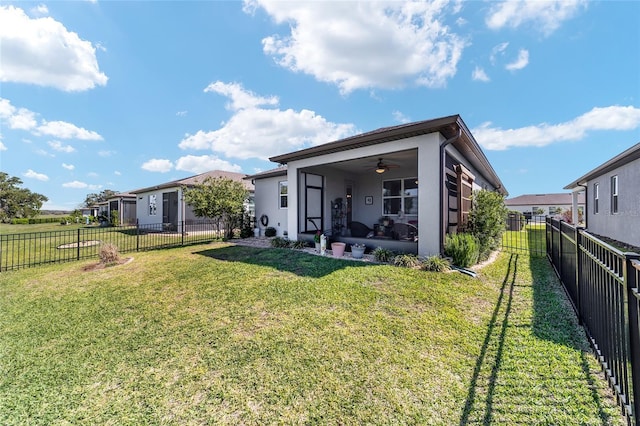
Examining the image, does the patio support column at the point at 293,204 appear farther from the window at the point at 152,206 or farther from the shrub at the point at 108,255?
the window at the point at 152,206

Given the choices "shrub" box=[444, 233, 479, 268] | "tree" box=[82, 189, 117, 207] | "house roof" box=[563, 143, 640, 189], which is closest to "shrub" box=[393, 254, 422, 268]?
"shrub" box=[444, 233, 479, 268]

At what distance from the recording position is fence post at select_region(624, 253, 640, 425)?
5.21 feet

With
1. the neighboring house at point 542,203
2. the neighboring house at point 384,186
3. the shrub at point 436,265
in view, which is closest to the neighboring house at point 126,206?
the neighboring house at point 384,186

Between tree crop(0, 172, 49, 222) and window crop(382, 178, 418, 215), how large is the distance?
157 ft

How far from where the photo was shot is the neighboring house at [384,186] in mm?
6055

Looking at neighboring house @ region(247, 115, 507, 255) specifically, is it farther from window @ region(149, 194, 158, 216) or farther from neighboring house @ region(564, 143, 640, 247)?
window @ region(149, 194, 158, 216)

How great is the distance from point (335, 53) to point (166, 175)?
1954cm

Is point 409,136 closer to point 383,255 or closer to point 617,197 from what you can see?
point 383,255

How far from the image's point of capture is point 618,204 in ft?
35.5

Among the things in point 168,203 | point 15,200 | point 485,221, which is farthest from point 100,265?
point 15,200

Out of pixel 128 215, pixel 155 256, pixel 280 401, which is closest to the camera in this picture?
pixel 280 401

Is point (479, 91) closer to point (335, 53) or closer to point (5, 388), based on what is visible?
point (335, 53)

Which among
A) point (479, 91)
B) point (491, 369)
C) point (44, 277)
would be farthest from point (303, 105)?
point (491, 369)

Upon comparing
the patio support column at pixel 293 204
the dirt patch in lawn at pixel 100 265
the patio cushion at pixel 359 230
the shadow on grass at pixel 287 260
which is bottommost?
the dirt patch in lawn at pixel 100 265
